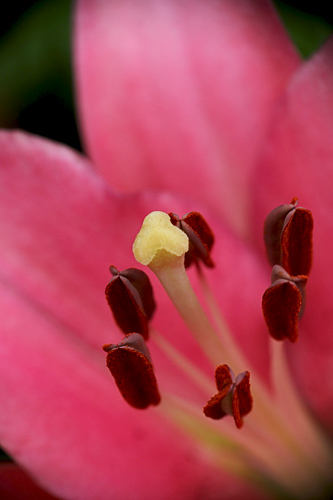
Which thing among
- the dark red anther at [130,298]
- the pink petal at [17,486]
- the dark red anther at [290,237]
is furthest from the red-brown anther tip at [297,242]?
the pink petal at [17,486]

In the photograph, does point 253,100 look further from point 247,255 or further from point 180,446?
point 180,446

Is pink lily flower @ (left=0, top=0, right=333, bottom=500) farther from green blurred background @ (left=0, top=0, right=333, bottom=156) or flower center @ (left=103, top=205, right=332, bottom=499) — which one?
green blurred background @ (left=0, top=0, right=333, bottom=156)

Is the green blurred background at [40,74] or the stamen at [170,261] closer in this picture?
the stamen at [170,261]

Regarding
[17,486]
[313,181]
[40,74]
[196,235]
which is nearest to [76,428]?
[17,486]

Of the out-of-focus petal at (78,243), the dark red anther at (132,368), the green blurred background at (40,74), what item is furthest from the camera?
the green blurred background at (40,74)

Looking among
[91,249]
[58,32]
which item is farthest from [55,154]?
[58,32]

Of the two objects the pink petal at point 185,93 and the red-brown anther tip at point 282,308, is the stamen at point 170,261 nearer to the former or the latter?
the red-brown anther tip at point 282,308
